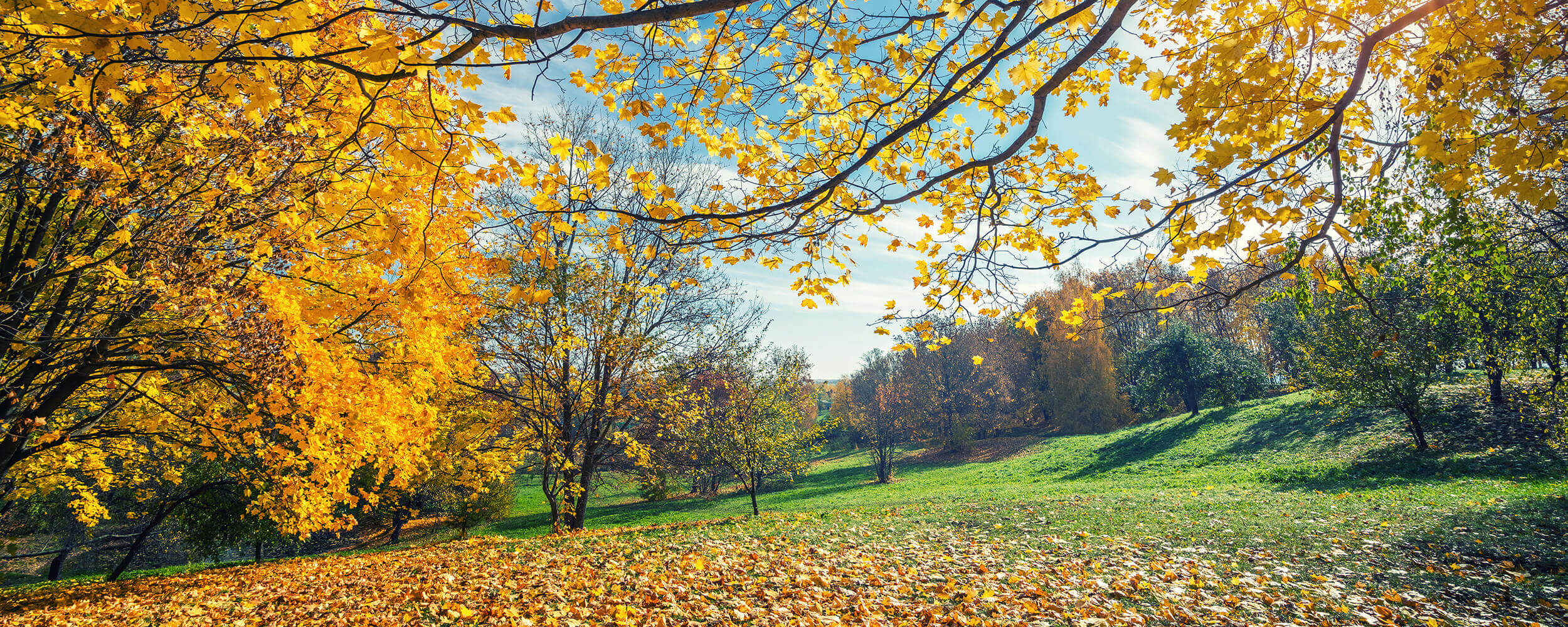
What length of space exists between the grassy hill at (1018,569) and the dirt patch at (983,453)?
1863 centimetres

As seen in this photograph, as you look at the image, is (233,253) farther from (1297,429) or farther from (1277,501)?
(1297,429)

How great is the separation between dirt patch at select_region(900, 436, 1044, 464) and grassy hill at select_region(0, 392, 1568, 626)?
18.6 m

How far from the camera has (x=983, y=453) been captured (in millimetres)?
33062

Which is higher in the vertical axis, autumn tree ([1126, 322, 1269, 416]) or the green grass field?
autumn tree ([1126, 322, 1269, 416])

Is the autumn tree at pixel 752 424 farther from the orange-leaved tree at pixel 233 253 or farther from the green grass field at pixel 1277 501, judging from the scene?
the orange-leaved tree at pixel 233 253

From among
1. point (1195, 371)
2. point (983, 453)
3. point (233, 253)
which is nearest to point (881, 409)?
point (983, 453)

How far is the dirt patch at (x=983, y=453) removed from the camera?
31.5 m

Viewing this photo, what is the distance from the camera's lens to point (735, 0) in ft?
7.63

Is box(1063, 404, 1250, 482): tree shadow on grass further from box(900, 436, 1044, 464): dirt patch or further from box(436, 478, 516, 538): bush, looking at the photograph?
box(436, 478, 516, 538): bush

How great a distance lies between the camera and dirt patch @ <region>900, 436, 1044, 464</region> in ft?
103

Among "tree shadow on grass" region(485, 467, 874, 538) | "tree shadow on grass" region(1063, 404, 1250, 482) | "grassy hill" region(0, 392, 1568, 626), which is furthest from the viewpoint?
"tree shadow on grass" region(1063, 404, 1250, 482)

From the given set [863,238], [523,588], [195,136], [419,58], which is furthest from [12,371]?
[863,238]

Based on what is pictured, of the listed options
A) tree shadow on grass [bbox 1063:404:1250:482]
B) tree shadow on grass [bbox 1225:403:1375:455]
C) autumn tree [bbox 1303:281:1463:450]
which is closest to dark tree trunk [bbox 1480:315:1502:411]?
autumn tree [bbox 1303:281:1463:450]

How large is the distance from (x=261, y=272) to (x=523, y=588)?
168 inches
